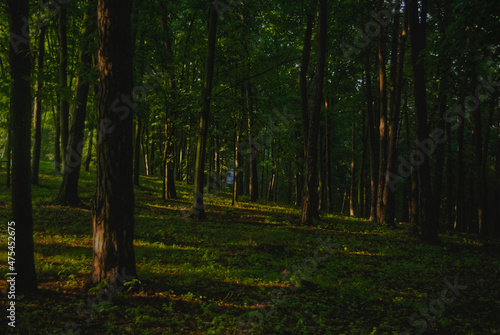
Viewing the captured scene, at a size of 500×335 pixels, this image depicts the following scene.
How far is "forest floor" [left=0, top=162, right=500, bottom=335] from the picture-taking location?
4934 millimetres

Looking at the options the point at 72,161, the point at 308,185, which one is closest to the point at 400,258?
the point at 308,185

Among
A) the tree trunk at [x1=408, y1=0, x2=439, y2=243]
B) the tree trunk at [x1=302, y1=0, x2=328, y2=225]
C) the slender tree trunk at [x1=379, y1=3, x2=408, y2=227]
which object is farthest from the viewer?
the slender tree trunk at [x1=379, y1=3, x2=408, y2=227]

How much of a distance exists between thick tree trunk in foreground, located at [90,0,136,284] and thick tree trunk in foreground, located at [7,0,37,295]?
39.7 inches

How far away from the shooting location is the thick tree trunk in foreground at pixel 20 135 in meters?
4.85

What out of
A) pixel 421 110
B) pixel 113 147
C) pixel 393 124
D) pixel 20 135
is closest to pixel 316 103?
pixel 421 110

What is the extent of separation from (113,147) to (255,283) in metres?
4.20

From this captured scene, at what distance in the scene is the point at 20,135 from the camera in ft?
15.9

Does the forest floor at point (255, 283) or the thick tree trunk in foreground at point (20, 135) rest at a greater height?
the thick tree trunk in foreground at point (20, 135)

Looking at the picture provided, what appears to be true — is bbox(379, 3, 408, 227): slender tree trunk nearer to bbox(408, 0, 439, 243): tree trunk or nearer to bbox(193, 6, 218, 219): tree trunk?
bbox(408, 0, 439, 243): tree trunk

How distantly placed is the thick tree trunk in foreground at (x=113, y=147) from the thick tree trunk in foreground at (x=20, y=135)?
1.01 metres

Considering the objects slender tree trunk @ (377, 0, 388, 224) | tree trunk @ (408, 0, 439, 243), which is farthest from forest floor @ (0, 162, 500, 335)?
slender tree trunk @ (377, 0, 388, 224)

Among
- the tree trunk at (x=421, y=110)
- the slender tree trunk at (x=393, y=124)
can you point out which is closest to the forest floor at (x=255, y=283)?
the tree trunk at (x=421, y=110)

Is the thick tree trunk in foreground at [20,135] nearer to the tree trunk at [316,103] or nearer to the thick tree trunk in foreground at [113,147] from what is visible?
the thick tree trunk in foreground at [113,147]

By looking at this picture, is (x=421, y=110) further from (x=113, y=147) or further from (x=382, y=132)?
(x=113, y=147)
